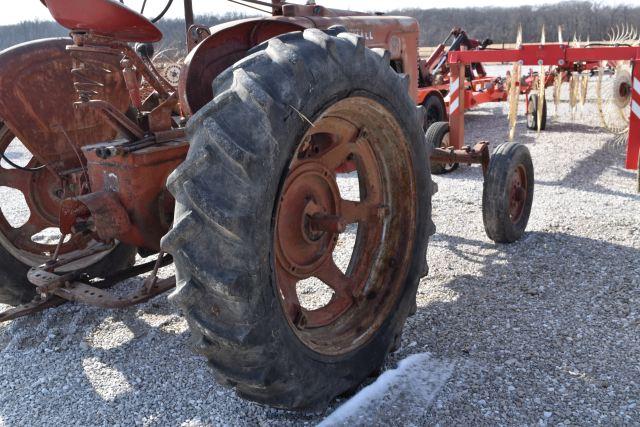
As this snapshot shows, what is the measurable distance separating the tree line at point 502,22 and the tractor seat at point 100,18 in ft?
98.4

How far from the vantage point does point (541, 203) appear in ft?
17.8

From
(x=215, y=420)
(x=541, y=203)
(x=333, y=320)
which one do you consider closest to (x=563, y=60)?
(x=541, y=203)

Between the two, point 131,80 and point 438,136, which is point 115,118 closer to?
point 131,80

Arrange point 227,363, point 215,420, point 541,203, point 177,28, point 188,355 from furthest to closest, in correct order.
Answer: point 177,28 → point 541,203 → point 188,355 → point 215,420 → point 227,363

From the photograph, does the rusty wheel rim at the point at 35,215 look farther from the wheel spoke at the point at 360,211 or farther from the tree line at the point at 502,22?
the tree line at the point at 502,22

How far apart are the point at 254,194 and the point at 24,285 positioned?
2.23 m

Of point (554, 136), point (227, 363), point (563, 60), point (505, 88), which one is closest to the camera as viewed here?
point (227, 363)

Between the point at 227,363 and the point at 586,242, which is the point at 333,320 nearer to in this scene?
the point at 227,363

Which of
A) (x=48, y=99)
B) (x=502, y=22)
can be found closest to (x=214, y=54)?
(x=48, y=99)

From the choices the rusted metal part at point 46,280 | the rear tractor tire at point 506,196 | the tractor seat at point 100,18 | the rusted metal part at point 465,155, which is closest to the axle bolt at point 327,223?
the tractor seat at point 100,18

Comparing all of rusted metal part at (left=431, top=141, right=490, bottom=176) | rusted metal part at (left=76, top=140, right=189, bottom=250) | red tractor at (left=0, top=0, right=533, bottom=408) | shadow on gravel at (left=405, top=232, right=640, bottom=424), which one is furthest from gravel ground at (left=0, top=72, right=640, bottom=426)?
rusted metal part at (left=76, top=140, right=189, bottom=250)

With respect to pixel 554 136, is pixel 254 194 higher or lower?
higher

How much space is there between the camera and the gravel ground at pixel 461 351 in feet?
8.07

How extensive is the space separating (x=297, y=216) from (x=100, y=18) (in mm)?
1213
